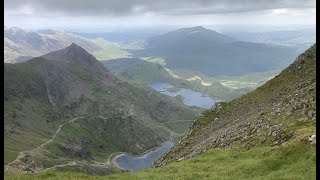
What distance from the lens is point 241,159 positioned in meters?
40.4

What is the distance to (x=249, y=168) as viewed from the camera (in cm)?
3444

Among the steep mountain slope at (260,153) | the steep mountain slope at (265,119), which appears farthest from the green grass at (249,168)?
the steep mountain slope at (265,119)

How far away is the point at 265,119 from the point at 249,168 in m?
24.0

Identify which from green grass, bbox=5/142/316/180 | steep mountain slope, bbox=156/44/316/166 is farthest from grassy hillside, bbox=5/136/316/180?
steep mountain slope, bbox=156/44/316/166

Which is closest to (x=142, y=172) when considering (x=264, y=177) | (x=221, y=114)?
(x=264, y=177)

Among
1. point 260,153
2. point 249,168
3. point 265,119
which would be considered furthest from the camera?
point 265,119

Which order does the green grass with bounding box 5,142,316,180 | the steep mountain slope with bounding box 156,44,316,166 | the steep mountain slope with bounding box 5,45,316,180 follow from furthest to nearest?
the steep mountain slope with bounding box 156,44,316,166 → the steep mountain slope with bounding box 5,45,316,180 → the green grass with bounding box 5,142,316,180

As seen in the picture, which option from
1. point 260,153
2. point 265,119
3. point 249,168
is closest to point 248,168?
point 249,168

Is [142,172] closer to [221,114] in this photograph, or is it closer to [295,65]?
[221,114]

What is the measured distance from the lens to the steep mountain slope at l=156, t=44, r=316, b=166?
45.4m

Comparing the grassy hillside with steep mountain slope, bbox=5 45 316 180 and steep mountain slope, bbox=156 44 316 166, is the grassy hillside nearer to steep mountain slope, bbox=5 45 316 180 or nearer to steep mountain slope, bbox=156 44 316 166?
steep mountain slope, bbox=5 45 316 180

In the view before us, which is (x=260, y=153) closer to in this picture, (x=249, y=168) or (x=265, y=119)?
(x=249, y=168)

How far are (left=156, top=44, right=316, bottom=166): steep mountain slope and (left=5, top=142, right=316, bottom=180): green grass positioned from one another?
9.66 feet

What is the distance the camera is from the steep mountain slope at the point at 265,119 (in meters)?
45.4
